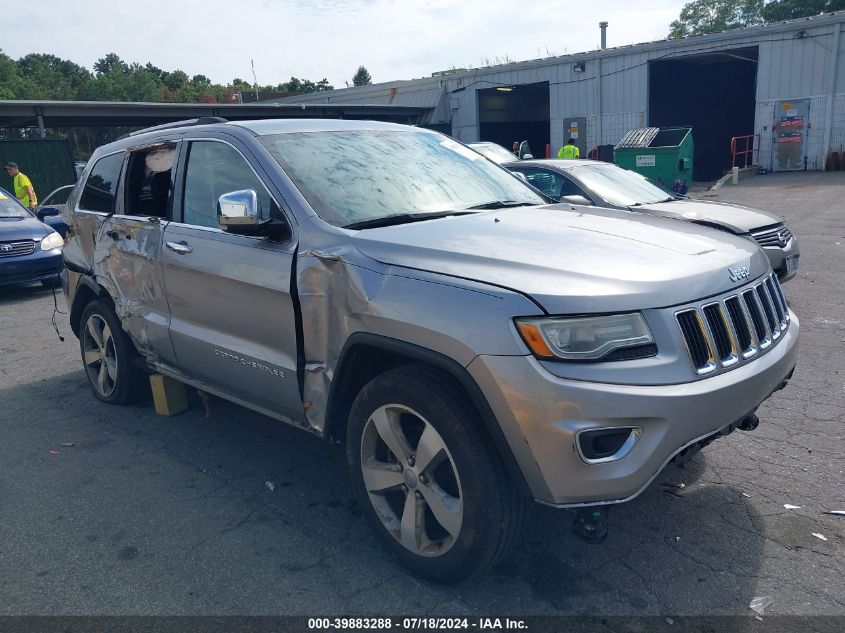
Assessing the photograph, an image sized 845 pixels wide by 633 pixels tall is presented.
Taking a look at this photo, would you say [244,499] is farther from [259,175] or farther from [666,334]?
[666,334]

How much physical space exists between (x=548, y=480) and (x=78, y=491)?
276 centimetres

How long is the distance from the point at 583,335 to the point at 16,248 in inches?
378

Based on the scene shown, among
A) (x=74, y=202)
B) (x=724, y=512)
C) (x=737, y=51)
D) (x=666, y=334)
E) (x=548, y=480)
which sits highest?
(x=737, y=51)

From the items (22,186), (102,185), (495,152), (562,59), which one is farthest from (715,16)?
(102,185)

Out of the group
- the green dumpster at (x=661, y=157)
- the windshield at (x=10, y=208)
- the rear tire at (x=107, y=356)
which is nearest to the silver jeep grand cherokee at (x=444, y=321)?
the rear tire at (x=107, y=356)

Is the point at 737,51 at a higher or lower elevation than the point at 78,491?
higher

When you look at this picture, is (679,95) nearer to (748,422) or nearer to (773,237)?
(773,237)

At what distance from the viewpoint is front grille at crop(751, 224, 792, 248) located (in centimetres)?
732

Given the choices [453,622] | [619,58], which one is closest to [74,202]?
[453,622]

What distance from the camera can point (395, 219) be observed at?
3361 millimetres

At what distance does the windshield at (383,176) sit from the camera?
11.2ft

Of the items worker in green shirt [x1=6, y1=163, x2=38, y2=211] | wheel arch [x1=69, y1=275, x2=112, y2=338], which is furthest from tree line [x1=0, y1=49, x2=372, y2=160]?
wheel arch [x1=69, y1=275, x2=112, y2=338]

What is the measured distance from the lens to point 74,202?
17.9 ft

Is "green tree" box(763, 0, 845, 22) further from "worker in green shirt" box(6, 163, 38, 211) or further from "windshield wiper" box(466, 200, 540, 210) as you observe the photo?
"windshield wiper" box(466, 200, 540, 210)
